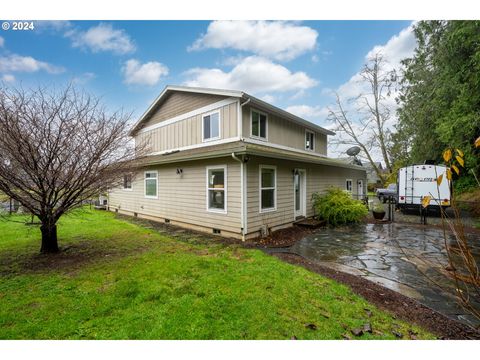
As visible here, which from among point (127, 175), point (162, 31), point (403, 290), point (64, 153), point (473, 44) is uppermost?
point (473, 44)

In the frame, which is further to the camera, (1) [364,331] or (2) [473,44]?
(2) [473,44]

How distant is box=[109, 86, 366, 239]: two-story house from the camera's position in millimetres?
7336

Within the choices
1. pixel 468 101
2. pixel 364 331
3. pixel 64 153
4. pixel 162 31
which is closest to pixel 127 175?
pixel 64 153

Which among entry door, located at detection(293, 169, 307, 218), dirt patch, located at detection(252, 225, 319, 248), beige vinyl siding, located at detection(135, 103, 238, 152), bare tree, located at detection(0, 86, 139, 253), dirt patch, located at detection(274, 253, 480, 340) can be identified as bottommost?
dirt patch, located at detection(274, 253, 480, 340)

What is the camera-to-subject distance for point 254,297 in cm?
357

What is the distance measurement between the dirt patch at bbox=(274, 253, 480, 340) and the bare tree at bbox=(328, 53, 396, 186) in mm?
20490

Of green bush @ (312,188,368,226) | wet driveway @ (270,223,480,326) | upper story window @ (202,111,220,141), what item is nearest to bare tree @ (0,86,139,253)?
upper story window @ (202,111,220,141)

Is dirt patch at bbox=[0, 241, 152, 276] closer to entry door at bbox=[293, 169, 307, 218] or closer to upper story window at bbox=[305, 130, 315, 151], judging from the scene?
entry door at bbox=[293, 169, 307, 218]

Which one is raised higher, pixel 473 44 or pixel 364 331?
pixel 473 44

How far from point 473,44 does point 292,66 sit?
8131 millimetres

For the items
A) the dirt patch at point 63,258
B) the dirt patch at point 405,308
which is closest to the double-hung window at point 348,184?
the dirt patch at point 405,308

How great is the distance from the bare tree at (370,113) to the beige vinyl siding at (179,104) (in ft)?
53.7

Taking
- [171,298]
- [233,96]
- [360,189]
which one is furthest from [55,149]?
[360,189]
